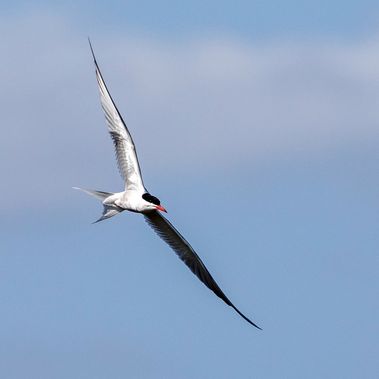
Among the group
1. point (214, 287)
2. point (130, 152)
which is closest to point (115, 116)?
point (130, 152)

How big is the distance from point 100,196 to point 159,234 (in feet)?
5.24

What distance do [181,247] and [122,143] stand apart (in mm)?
2503

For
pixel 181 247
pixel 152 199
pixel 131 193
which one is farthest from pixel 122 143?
pixel 181 247

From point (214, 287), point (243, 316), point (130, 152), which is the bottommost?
point (243, 316)

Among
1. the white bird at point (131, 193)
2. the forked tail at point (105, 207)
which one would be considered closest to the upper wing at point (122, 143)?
the white bird at point (131, 193)

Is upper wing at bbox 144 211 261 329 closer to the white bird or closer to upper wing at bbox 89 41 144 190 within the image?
the white bird

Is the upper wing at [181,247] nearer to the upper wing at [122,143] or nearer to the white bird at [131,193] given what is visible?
the white bird at [131,193]

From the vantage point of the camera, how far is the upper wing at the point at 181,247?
1944cm

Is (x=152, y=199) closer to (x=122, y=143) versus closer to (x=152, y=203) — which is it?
(x=152, y=203)

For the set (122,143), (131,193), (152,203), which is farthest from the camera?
(122,143)

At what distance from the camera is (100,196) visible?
1898 centimetres

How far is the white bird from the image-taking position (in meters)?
18.9

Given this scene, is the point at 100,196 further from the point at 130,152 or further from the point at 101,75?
the point at 101,75

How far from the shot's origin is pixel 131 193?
18.8 metres
